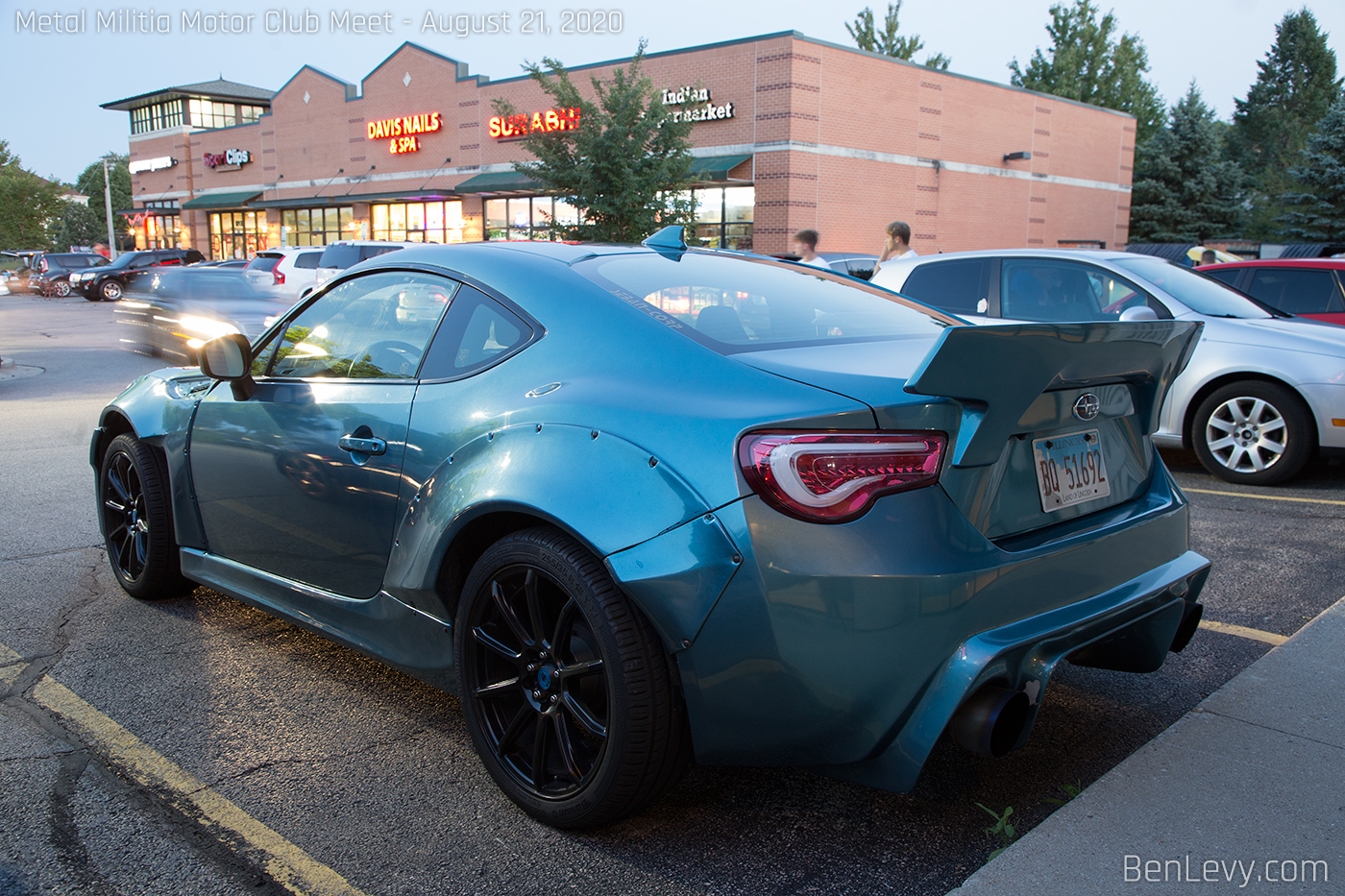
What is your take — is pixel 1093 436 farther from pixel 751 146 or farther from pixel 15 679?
pixel 751 146

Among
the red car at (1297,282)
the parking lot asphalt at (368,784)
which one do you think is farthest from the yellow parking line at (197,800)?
the red car at (1297,282)

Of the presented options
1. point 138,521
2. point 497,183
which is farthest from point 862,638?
point 497,183

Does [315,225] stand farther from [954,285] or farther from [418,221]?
[954,285]

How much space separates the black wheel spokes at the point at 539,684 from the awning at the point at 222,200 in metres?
47.1

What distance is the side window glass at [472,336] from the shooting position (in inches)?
110

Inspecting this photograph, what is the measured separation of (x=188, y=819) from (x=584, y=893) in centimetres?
112

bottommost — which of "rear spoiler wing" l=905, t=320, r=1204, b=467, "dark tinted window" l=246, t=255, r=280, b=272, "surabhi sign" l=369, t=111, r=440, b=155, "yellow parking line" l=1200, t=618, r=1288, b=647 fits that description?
"yellow parking line" l=1200, t=618, r=1288, b=647

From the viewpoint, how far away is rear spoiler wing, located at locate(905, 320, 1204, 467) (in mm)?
2143

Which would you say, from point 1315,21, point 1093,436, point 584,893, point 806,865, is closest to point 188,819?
point 584,893

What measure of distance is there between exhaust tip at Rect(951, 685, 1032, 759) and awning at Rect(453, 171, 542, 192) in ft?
97.4

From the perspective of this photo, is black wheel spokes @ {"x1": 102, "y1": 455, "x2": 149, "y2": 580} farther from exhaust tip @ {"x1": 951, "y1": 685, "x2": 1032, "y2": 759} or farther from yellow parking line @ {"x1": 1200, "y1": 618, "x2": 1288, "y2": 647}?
yellow parking line @ {"x1": 1200, "y1": 618, "x2": 1288, "y2": 647}

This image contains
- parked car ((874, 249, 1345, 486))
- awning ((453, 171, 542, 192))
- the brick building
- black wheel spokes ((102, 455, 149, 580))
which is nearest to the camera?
black wheel spokes ((102, 455, 149, 580))

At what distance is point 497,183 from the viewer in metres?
31.5

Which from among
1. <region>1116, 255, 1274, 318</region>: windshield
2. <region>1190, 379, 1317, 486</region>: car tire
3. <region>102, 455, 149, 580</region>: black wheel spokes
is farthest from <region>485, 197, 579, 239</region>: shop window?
<region>102, 455, 149, 580</region>: black wheel spokes
